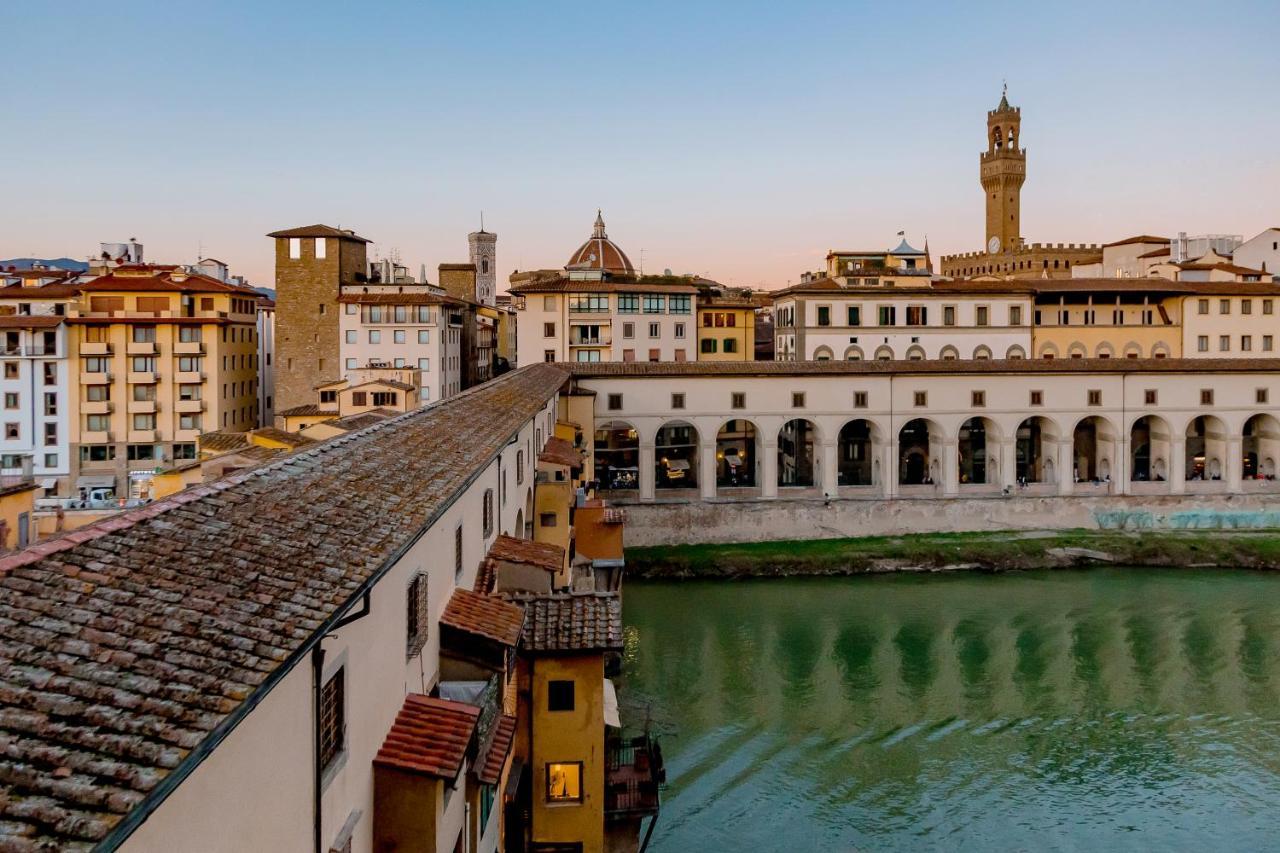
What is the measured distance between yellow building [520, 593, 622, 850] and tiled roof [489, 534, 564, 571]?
1.11 m

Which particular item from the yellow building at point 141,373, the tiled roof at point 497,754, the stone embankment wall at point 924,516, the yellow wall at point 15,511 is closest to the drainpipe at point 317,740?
the tiled roof at point 497,754

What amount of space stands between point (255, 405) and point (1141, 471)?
36.6 metres

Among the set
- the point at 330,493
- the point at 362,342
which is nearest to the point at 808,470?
the point at 362,342

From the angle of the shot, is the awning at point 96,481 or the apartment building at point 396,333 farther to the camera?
the apartment building at point 396,333

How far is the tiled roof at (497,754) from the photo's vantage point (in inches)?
281

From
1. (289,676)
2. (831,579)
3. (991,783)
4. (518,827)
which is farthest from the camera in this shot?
(831,579)

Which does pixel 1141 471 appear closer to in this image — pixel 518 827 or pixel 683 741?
pixel 683 741

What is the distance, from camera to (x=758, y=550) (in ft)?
105

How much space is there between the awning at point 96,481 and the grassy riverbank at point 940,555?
64.5ft

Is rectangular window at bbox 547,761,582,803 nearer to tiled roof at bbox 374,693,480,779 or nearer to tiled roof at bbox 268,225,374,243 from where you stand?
tiled roof at bbox 374,693,480,779

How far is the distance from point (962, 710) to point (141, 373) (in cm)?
3187

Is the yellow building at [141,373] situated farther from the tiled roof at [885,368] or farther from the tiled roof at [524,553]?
the tiled roof at [524,553]

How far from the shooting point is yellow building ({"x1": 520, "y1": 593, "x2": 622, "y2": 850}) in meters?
10.2

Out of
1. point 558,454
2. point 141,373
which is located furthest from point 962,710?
point 141,373
